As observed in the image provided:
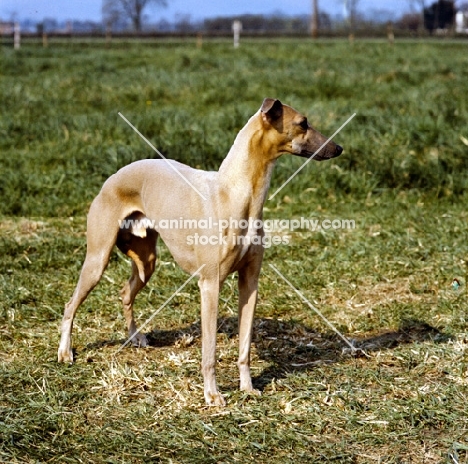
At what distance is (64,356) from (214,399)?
1.17 meters

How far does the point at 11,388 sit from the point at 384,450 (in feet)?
6.94

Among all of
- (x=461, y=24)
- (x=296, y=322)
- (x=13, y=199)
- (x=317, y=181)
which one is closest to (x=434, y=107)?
(x=317, y=181)

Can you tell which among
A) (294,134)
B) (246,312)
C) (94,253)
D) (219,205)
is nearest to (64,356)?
(94,253)

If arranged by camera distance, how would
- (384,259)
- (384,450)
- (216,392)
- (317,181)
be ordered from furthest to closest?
(317,181) < (384,259) < (216,392) < (384,450)

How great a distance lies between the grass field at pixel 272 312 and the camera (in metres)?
4.19

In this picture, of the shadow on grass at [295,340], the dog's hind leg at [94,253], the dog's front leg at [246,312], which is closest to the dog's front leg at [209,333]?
the dog's front leg at [246,312]

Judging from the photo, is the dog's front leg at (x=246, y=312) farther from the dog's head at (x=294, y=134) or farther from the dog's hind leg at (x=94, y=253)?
the dog's hind leg at (x=94, y=253)

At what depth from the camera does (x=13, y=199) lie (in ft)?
28.9

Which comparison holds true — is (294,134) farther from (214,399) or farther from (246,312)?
(214,399)

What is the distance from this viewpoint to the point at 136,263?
5.46m

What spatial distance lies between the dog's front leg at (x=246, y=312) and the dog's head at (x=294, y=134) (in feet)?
2.14

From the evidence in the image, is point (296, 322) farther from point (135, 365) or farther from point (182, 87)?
point (182, 87)

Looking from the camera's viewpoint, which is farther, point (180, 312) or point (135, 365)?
point (180, 312)

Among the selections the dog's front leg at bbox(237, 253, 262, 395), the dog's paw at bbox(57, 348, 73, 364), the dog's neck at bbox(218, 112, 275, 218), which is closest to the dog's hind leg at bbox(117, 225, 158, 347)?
the dog's paw at bbox(57, 348, 73, 364)
